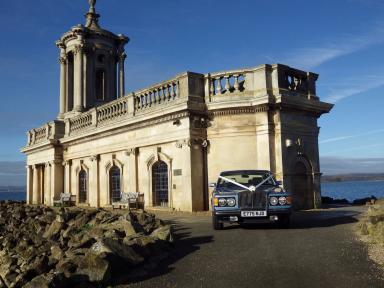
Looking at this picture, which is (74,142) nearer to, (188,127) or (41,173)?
(41,173)

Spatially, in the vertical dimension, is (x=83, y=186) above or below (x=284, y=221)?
above

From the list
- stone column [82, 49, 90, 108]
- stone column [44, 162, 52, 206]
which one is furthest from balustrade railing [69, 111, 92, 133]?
stone column [44, 162, 52, 206]

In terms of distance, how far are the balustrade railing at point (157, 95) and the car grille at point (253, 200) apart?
7.84 metres

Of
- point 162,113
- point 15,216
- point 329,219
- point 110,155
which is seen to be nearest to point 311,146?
point 329,219

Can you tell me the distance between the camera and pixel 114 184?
2275 cm

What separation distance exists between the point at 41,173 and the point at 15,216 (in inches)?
423

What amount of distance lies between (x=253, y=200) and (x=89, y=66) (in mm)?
22210

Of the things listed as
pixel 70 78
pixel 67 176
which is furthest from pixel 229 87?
pixel 70 78

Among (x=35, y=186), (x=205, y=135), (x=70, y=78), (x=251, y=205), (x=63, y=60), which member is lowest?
(x=251, y=205)

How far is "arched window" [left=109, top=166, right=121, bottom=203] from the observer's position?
73.8ft

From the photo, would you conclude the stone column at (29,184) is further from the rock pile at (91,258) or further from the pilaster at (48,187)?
the rock pile at (91,258)

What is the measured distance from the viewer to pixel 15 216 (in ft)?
68.4

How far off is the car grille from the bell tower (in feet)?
66.6

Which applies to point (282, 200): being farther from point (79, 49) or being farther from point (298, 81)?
point (79, 49)
